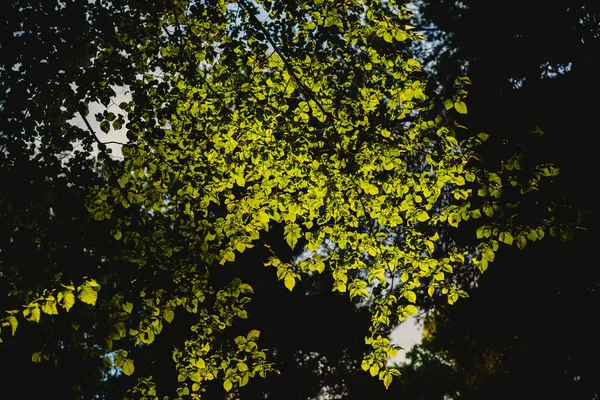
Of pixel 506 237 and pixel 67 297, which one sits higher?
pixel 506 237

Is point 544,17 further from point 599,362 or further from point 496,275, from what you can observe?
point 599,362

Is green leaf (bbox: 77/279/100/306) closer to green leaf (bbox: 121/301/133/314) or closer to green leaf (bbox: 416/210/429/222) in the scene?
green leaf (bbox: 121/301/133/314)

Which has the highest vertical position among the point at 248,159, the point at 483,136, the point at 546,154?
the point at 546,154

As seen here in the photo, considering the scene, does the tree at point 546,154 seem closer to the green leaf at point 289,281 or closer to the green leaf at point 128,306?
the green leaf at point 289,281

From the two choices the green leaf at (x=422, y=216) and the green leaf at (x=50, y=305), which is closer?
the green leaf at (x=50, y=305)

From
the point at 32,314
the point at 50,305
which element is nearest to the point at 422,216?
the point at 50,305

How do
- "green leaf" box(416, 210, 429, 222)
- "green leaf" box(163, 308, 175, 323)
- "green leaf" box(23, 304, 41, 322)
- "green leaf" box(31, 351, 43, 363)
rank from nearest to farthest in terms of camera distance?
"green leaf" box(23, 304, 41, 322) < "green leaf" box(31, 351, 43, 363) < "green leaf" box(163, 308, 175, 323) < "green leaf" box(416, 210, 429, 222)

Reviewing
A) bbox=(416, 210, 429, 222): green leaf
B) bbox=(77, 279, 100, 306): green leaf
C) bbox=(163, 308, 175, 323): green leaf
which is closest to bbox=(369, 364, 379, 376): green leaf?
bbox=(416, 210, 429, 222): green leaf

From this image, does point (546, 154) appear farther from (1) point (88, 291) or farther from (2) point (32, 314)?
(2) point (32, 314)

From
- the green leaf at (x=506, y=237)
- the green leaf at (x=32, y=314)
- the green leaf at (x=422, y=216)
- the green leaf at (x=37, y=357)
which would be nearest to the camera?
the green leaf at (x=32, y=314)

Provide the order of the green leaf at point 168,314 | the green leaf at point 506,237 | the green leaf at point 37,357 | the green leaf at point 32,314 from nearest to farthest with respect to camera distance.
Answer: the green leaf at point 32,314 < the green leaf at point 37,357 < the green leaf at point 506,237 < the green leaf at point 168,314

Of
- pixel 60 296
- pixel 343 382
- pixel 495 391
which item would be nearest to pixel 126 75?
pixel 60 296

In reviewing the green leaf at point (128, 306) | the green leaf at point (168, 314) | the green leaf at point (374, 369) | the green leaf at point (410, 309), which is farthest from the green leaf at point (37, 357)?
the green leaf at point (410, 309)

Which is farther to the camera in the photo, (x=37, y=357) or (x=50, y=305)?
(x=37, y=357)
